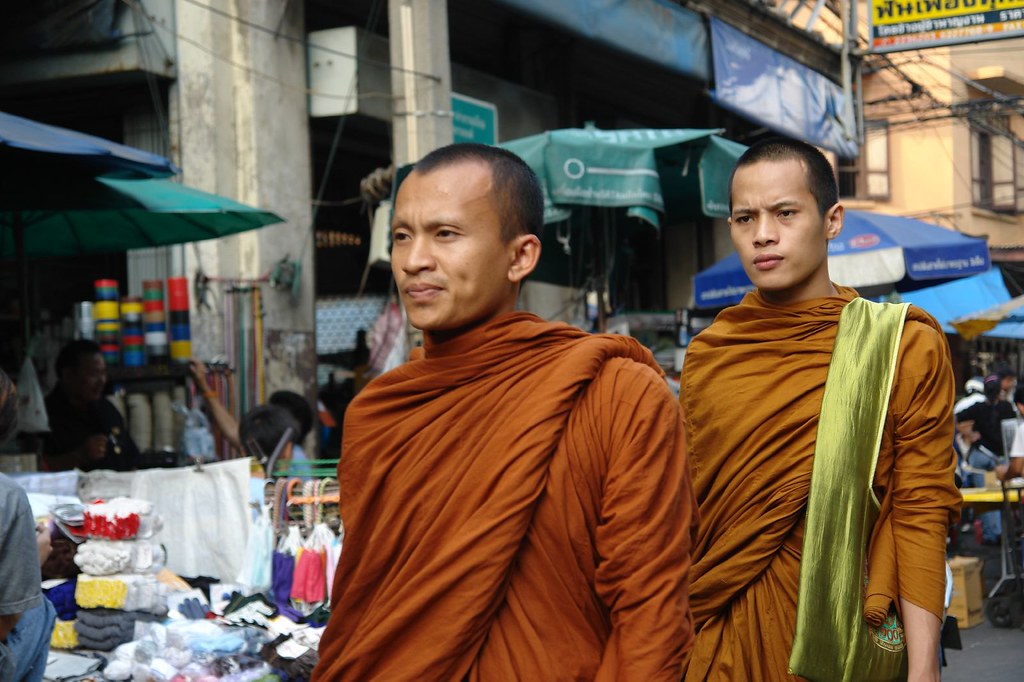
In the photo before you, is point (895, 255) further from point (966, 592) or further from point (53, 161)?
point (53, 161)

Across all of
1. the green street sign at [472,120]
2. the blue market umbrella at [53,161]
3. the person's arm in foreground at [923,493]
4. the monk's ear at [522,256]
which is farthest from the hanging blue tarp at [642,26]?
the monk's ear at [522,256]

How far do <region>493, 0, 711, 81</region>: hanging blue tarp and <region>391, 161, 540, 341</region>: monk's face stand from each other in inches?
333

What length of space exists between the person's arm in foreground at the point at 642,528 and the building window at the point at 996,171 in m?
28.6

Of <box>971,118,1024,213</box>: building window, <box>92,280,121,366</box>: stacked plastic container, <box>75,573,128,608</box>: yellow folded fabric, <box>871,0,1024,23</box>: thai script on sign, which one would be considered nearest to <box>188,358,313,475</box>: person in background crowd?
<box>92,280,121,366</box>: stacked plastic container

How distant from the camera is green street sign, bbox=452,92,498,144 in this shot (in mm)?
8961

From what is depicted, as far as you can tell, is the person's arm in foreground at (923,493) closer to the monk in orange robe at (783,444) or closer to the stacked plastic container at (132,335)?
the monk in orange robe at (783,444)

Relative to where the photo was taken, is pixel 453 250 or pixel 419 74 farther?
pixel 419 74

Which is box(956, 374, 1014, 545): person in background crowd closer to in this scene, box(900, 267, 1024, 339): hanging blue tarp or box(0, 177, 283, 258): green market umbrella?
box(900, 267, 1024, 339): hanging blue tarp

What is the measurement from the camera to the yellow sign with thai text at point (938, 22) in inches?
508

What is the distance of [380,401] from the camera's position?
2.19 metres

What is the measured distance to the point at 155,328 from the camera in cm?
798

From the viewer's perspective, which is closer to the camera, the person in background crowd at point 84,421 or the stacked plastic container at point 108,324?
the person in background crowd at point 84,421

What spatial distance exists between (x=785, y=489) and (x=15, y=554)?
6.35 feet

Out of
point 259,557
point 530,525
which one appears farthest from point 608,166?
point 530,525
